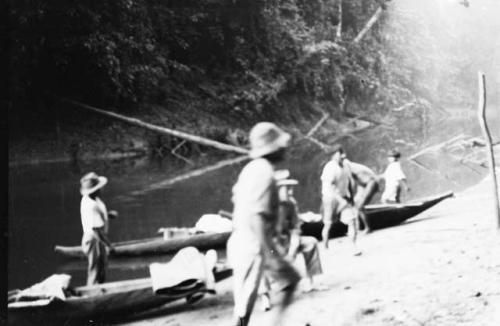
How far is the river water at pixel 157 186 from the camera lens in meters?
5.79

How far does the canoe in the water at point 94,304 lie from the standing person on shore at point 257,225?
1.48 metres

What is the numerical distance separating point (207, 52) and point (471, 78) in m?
3.65

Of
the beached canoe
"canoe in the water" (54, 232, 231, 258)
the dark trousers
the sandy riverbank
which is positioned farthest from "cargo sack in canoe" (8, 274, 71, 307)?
"canoe in the water" (54, 232, 231, 258)

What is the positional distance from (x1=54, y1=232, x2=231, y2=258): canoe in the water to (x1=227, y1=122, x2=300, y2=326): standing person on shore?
3.45 metres

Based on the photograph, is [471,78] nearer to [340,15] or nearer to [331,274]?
[340,15]

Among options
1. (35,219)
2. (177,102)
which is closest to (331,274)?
(35,219)

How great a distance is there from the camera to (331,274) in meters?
4.70

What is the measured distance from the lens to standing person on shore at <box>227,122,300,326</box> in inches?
102

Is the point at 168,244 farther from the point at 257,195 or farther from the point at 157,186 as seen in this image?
the point at 257,195

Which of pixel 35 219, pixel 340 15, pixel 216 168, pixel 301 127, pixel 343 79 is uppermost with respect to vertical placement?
pixel 340 15

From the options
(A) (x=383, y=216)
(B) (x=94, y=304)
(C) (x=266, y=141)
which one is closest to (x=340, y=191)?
(A) (x=383, y=216)

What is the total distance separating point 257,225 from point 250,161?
233cm

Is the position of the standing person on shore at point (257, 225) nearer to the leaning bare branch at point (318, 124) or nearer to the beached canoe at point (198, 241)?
the beached canoe at point (198, 241)

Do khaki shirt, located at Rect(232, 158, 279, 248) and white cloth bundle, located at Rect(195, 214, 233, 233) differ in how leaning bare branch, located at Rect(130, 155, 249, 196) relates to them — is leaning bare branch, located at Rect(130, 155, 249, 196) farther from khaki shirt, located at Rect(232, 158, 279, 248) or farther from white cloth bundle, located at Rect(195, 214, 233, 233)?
khaki shirt, located at Rect(232, 158, 279, 248)
